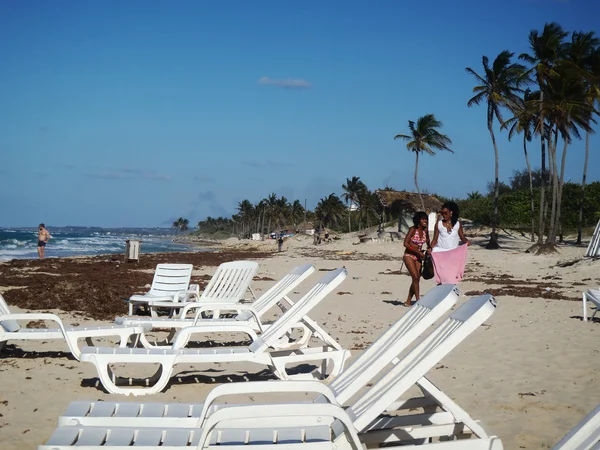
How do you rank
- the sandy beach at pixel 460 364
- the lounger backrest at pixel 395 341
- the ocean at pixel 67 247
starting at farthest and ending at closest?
the ocean at pixel 67 247 < the sandy beach at pixel 460 364 < the lounger backrest at pixel 395 341

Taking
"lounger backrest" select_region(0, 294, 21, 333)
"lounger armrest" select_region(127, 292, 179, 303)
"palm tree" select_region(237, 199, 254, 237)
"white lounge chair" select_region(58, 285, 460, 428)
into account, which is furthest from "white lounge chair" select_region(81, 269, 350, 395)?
"palm tree" select_region(237, 199, 254, 237)

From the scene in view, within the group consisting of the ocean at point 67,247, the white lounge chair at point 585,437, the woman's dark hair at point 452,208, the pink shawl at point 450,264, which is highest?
the woman's dark hair at point 452,208

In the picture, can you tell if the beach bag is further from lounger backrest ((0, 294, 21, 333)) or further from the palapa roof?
the palapa roof

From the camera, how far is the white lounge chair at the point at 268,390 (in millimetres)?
3178

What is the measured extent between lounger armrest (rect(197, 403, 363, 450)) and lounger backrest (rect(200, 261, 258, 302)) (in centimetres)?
569

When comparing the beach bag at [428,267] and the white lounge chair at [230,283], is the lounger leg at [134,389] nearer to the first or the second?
the white lounge chair at [230,283]

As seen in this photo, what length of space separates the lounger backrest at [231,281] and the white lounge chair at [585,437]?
641 centimetres

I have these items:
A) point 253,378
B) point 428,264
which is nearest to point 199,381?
point 253,378

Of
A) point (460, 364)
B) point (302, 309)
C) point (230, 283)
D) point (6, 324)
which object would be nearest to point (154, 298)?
point (230, 283)

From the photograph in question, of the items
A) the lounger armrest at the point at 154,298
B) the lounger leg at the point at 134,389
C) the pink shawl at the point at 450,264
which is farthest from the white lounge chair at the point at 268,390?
the lounger armrest at the point at 154,298

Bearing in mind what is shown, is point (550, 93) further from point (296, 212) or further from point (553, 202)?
point (296, 212)

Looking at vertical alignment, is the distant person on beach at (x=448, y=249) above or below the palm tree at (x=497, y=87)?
below

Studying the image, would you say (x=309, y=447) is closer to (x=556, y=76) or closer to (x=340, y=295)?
(x=340, y=295)

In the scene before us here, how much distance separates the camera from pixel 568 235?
1522 inches
